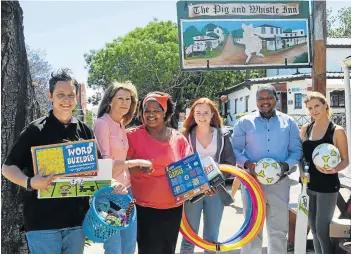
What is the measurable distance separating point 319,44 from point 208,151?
11.9 feet

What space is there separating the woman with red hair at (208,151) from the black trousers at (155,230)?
0.60 metres

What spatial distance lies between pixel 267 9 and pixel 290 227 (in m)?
3.68

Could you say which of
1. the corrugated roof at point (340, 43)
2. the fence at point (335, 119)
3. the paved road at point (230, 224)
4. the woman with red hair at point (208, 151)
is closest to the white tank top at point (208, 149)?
the woman with red hair at point (208, 151)

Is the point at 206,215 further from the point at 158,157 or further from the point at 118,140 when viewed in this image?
the point at 118,140

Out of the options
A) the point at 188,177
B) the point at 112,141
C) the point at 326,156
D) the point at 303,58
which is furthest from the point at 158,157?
the point at 303,58

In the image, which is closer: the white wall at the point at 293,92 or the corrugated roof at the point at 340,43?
the white wall at the point at 293,92

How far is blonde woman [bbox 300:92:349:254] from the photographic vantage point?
155 inches

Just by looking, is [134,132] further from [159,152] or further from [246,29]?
[246,29]

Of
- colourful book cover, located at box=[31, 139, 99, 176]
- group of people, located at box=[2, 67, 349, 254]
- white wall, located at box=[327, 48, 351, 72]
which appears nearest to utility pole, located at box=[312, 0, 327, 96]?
group of people, located at box=[2, 67, 349, 254]

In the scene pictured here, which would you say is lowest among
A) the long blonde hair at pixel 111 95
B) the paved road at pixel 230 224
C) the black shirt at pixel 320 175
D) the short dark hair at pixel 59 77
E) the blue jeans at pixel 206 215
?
the paved road at pixel 230 224

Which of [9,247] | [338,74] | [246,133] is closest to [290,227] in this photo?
[246,133]

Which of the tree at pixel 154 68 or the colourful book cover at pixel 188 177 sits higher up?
the tree at pixel 154 68

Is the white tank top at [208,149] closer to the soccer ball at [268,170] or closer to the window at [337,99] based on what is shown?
the soccer ball at [268,170]

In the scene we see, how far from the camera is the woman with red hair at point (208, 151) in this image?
3.83m
